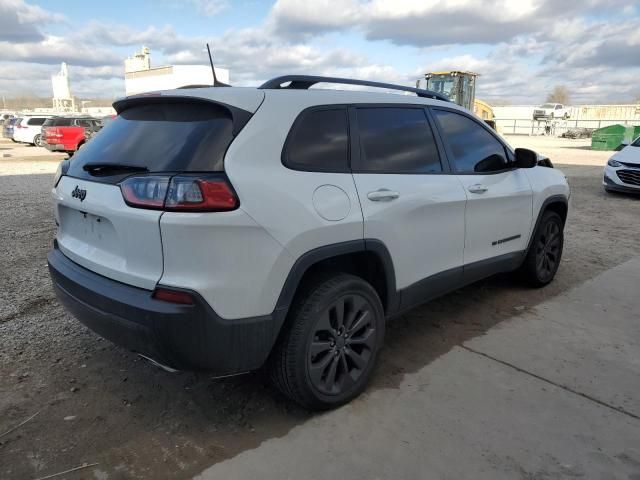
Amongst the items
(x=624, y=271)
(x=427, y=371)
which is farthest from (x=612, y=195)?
(x=427, y=371)

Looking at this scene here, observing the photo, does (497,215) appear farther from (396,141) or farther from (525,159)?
(396,141)

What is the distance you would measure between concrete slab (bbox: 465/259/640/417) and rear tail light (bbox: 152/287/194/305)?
230 cm

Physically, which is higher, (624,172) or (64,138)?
(64,138)

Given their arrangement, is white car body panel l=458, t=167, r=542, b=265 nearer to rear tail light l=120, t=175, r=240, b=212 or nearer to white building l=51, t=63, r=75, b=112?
rear tail light l=120, t=175, r=240, b=212

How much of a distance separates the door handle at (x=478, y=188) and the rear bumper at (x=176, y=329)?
1984 millimetres

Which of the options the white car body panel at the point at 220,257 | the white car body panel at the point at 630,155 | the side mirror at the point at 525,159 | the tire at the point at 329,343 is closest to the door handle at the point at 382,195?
the tire at the point at 329,343

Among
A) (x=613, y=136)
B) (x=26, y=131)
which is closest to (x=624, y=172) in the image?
(x=613, y=136)

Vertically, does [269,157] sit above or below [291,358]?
above

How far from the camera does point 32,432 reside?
2686 mm

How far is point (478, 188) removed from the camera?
12.4 feet

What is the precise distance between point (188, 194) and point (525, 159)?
3141 millimetres

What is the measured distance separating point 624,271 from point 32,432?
227 inches

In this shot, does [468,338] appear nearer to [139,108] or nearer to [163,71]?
[139,108]

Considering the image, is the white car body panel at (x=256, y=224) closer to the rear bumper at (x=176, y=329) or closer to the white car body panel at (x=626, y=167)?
the rear bumper at (x=176, y=329)
